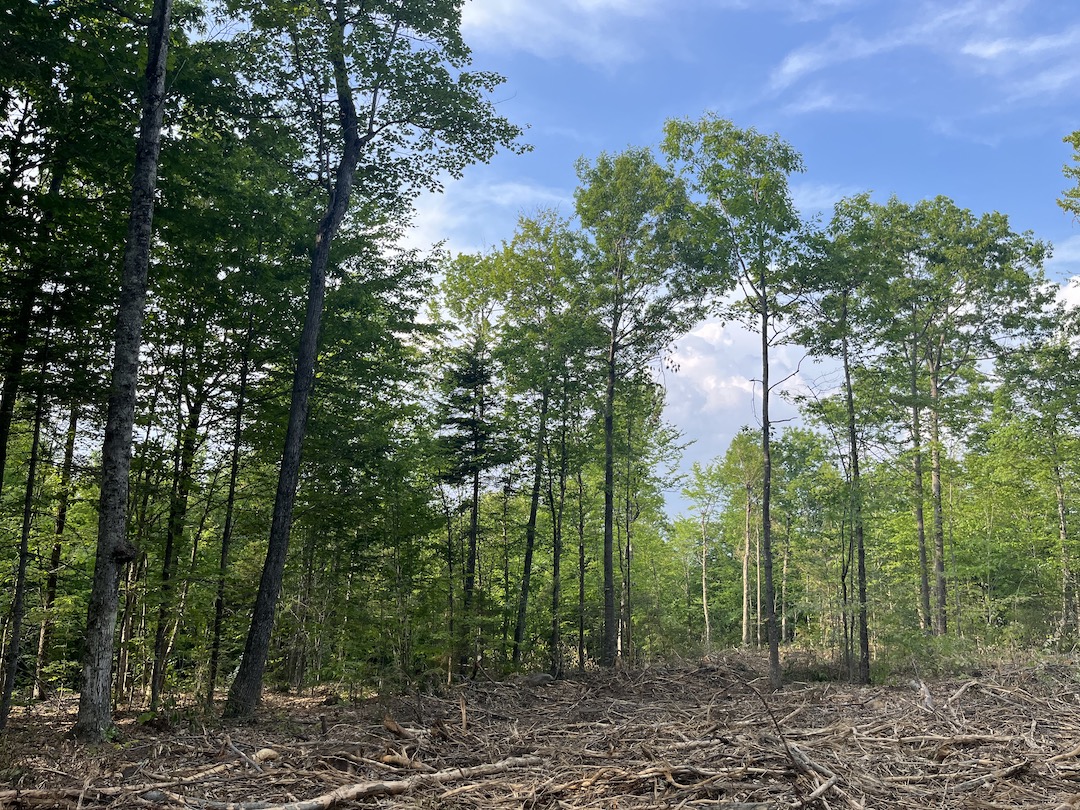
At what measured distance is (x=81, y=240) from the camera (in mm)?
8398

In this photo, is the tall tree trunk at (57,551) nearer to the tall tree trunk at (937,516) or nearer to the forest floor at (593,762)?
the forest floor at (593,762)

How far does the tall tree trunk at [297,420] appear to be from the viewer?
30.7 feet

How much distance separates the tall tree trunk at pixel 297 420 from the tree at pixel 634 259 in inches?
339

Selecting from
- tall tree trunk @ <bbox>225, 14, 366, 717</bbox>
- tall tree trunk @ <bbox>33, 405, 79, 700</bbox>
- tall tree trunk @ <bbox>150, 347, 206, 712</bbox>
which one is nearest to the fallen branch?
tall tree trunk @ <bbox>225, 14, 366, 717</bbox>

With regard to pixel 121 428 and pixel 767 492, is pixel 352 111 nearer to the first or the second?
pixel 121 428

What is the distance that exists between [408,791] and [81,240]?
25.7 feet

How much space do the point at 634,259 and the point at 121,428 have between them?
1413 centimetres

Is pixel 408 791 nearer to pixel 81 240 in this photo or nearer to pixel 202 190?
pixel 81 240

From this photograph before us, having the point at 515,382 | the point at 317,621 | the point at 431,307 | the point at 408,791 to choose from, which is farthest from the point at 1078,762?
the point at 431,307

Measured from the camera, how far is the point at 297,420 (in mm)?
10398

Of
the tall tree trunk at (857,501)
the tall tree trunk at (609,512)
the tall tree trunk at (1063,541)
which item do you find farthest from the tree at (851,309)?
the tall tree trunk at (1063,541)

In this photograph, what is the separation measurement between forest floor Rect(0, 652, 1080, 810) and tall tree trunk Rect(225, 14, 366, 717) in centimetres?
115

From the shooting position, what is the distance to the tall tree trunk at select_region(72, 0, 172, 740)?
6.88 metres

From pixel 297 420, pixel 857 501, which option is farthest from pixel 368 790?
pixel 857 501
